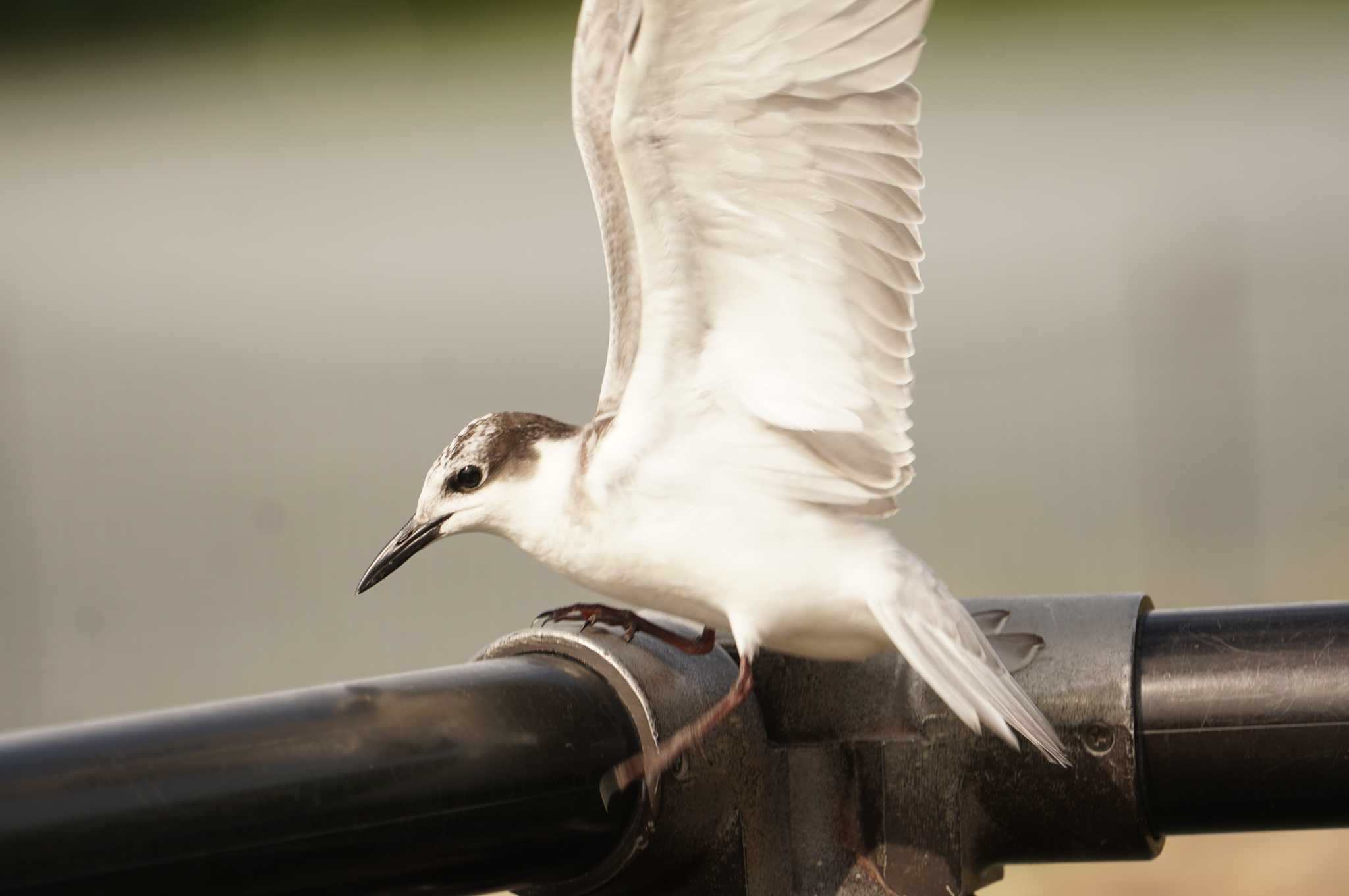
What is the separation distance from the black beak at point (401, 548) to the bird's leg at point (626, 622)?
251 mm

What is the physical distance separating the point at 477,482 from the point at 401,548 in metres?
0.11

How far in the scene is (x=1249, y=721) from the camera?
1.04 m

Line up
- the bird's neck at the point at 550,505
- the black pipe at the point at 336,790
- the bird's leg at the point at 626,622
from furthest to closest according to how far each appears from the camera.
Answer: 1. the bird's neck at the point at 550,505
2. the bird's leg at the point at 626,622
3. the black pipe at the point at 336,790

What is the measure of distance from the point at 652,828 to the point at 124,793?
0.40 metres

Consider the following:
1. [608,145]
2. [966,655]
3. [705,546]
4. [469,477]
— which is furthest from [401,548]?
[966,655]

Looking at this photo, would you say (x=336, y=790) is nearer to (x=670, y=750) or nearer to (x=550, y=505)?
(x=670, y=750)

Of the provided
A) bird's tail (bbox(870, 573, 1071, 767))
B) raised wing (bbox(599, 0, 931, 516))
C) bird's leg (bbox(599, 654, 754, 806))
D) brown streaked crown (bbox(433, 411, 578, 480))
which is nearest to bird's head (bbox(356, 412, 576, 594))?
brown streaked crown (bbox(433, 411, 578, 480))

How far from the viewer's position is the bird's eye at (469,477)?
1.77 meters

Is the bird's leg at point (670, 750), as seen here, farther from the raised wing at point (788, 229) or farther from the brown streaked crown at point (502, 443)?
the brown streaked crown at point (502, 443)

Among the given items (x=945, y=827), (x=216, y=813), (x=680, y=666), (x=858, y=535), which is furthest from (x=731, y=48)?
(x=216, y=813)

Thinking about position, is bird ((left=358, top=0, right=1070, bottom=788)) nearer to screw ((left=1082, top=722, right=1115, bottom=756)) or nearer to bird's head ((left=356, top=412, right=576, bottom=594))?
bird's head ((left=356, top=412, right=576, bottom=594))

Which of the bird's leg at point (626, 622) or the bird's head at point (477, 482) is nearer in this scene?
the bird's leg at point (626, 622)

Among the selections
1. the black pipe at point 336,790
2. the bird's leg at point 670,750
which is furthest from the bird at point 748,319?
the black pipe at point 336,790

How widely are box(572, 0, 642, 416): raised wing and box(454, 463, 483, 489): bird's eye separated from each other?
0.22 m
